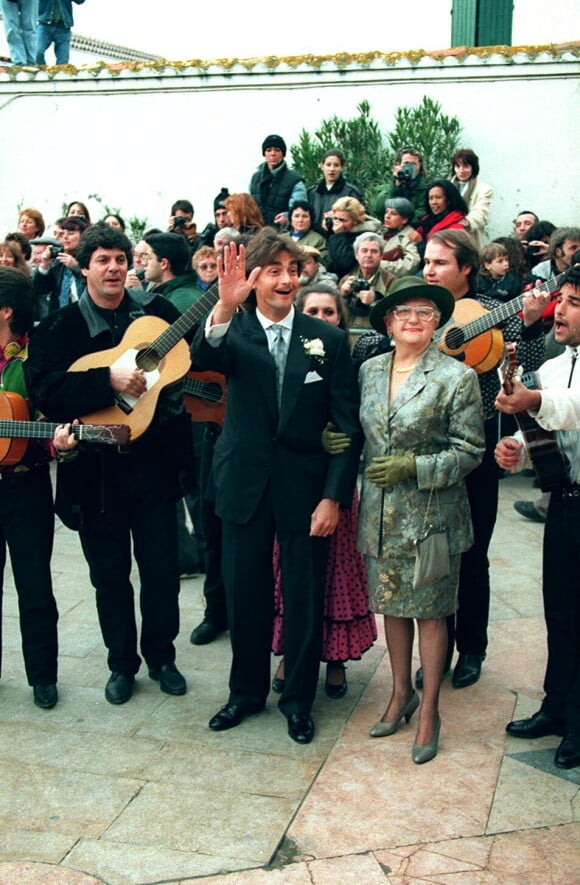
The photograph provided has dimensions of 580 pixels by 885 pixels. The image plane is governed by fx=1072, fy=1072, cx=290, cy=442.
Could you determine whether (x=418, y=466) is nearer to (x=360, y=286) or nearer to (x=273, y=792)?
(x=273, y=792)

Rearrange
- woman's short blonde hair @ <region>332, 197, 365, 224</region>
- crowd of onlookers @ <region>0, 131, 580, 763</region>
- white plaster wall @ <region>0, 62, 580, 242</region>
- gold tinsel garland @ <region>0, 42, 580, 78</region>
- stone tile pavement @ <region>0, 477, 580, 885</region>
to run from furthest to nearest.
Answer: white plaster wall @ <region>0, 62, 580, 242</region> < gold tinsel garland @ <region>0, 42, 580, 78</region> < woman's short blonde hair @ <region>332, 197, 365, 224</region> < crowd of onlookers @ <region>0, 131, 580, 763</region> < stone tile pavement @ <region>0, 477, 580, 885</region>

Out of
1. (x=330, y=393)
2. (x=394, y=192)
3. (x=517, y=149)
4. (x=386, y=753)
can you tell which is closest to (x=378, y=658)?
(x=386, y=753)

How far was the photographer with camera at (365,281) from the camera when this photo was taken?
7.96 meters

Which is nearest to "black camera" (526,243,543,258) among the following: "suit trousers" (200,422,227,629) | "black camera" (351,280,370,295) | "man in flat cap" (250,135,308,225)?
"black camera" (351,280,370,295)

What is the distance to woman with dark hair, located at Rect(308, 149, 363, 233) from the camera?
34.2ft

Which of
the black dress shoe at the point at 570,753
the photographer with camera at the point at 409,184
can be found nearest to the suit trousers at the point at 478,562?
the black dress shoe at the point at 570,753

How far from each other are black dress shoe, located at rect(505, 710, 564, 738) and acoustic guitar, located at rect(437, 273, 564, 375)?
1.56 metres

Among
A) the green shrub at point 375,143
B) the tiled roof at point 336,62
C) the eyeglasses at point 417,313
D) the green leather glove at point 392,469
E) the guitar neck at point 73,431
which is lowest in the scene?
the green leather glove at point 392,469

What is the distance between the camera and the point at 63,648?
566cm

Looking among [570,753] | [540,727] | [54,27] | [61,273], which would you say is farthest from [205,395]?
[54,27]

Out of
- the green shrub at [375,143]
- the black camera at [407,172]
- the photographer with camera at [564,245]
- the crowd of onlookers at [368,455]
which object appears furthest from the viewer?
the green shrub at [375,143]

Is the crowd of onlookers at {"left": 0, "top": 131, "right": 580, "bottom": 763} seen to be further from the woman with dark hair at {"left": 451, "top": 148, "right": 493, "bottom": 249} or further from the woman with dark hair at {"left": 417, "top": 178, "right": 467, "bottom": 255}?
the woman with dark hair at {"left": 451, "top": 148, "right": 493, "bottom": 249}

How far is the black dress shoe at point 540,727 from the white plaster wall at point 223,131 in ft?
28.5

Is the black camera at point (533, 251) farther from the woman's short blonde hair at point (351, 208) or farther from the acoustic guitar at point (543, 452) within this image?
the acoustic guitar at point (543, 452)
